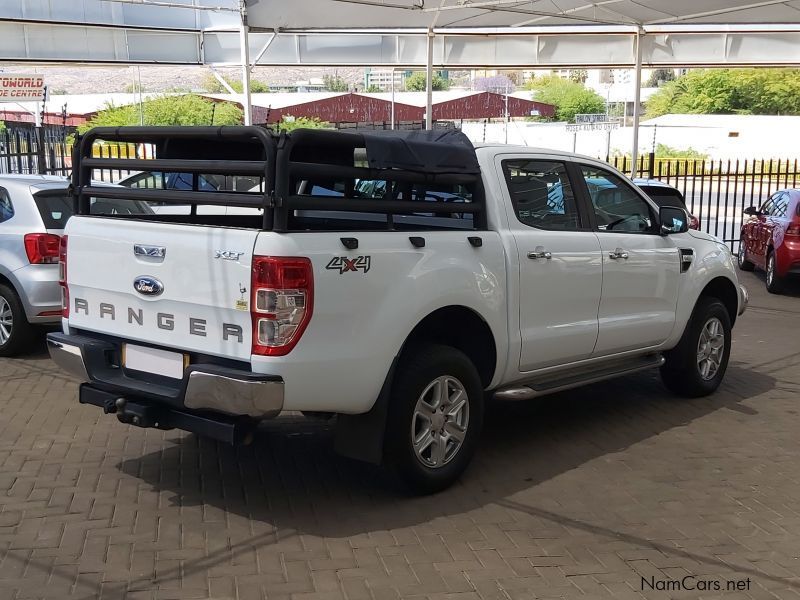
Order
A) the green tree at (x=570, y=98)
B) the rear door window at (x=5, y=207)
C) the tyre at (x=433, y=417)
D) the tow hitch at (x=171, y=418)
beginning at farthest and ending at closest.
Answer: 1. the green tree at (x=570, y=98)
2. the rear door window at (x=5, y=207)
3. the tyre at (x=433, y=417)
4. the tow hitch at (x=171, y=418)

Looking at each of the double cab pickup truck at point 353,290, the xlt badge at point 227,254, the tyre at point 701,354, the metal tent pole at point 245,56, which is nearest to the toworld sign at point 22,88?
the metal tent pole at point 245,56

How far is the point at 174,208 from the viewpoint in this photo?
8.86 metres

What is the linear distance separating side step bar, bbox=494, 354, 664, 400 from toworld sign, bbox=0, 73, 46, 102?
13725 mm

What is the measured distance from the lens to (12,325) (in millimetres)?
8422

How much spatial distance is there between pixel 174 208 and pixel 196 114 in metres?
40.0

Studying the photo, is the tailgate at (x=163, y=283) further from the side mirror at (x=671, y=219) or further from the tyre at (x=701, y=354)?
the tyre at (x=701, y=354)

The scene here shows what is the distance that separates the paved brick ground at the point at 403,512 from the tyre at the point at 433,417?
18 centimetres

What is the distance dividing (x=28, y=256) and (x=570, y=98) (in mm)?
97279

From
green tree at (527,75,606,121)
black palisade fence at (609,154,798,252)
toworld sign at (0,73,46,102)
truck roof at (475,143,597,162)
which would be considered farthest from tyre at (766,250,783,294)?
green tree at (527,75,606,121)

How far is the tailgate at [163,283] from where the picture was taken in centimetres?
462

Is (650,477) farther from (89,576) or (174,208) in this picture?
(174,208)

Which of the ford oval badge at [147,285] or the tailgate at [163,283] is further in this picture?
the ford oval badge at [147,285]

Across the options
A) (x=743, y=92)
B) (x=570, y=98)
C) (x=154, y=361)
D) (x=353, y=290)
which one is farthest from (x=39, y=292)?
(x=570, y=98)

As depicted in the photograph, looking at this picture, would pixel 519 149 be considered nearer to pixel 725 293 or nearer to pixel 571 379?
pixel 571 379
